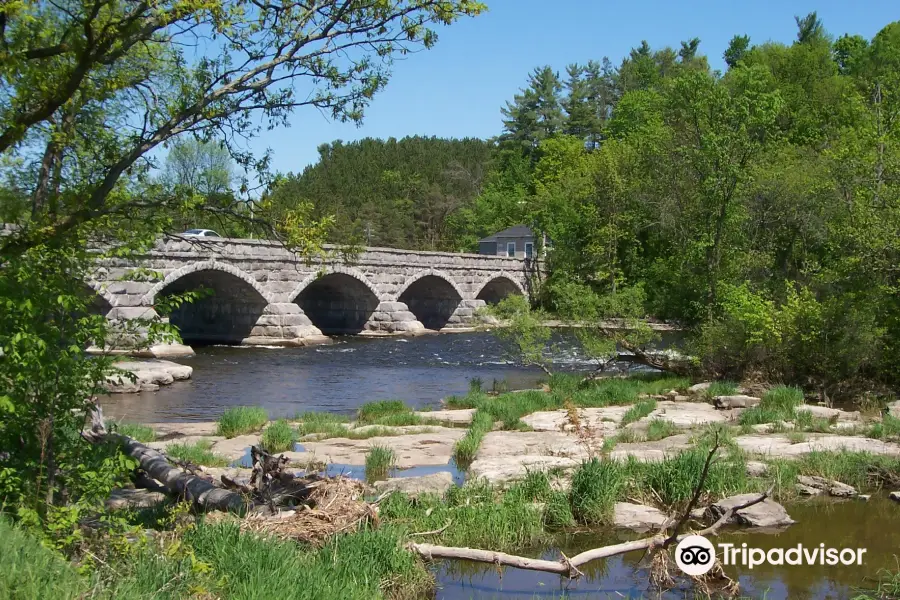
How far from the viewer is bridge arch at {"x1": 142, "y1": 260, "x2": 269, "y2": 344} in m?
38.0

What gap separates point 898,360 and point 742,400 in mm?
3752

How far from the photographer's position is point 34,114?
293 inches

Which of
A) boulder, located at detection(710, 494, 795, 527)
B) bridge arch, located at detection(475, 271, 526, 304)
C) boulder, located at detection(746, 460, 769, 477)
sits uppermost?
bridge arch, located at detection(475, 271, 526, 304)

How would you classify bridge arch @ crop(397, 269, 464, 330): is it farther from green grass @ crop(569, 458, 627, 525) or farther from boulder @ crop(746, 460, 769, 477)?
green grass @ crop(569, 458, 627, 525)

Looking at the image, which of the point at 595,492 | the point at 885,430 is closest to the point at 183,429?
the point at 595,492

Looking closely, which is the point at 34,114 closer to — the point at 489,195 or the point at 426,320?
the point at 426,320

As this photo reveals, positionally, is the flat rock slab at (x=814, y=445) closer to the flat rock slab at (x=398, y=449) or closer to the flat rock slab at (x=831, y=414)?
the flat rock slab at (x=831, y=414)

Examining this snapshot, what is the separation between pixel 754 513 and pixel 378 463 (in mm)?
5015

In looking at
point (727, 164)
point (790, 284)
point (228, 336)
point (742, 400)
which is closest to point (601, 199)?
point (228, 336)

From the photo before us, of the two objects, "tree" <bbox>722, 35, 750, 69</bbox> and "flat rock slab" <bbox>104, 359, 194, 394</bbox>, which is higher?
"tree" <bbox>722, 35, 750, 69</bbox>

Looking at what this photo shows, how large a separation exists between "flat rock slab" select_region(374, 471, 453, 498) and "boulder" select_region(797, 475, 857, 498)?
444cm

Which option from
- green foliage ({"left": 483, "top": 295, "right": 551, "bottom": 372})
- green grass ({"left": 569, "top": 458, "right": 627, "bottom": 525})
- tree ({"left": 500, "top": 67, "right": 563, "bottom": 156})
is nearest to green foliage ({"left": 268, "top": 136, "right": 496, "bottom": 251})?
tree ({"left": 500, "top": 67, "right": 563, "bottom": 156})

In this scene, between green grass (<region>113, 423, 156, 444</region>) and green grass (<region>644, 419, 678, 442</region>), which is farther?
green grass (<region>113, 423, 156, 444</region>)

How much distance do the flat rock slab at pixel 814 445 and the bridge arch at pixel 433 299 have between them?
120 ft
